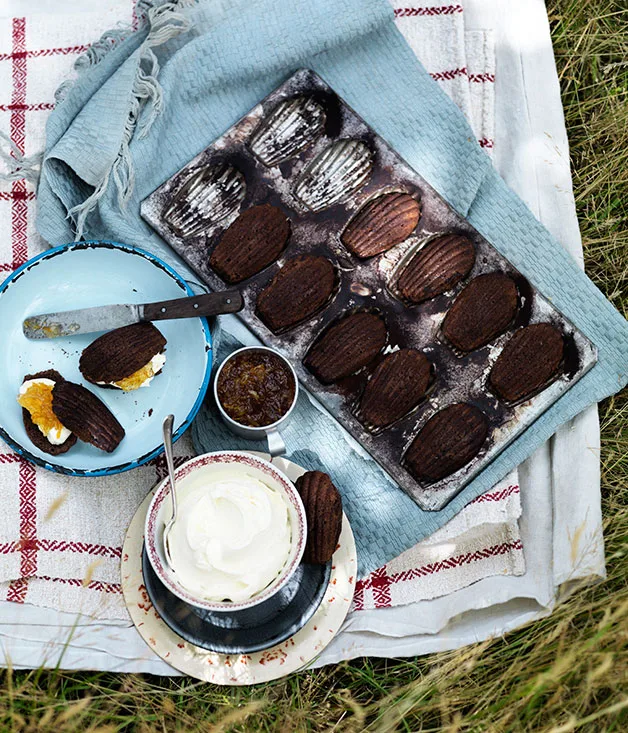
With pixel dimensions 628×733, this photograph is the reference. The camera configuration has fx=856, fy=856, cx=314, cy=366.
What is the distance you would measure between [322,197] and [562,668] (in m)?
1.27

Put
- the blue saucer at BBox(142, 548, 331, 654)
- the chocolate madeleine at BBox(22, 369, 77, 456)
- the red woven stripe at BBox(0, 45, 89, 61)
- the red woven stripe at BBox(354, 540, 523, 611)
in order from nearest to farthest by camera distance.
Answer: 1. the blue saucer at BBox(142, 548, 331, 654)
2. the chocolate madeleine at BBox(22, 369, 77, 456)
3. the red woven stripe at BBox(354, 540, 523, 611)
4. the red woven stripe at BBox(0, 45, 89, 61)

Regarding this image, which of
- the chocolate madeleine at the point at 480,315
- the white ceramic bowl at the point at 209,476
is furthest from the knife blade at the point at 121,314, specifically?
the chocolate madeleine at the point at 480,315

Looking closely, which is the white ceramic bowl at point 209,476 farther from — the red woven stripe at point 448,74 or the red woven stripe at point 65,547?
the red woven stripe at point 448,74

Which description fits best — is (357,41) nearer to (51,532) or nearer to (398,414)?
(398,414)

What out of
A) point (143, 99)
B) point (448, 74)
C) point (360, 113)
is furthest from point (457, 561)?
point (143, 99)

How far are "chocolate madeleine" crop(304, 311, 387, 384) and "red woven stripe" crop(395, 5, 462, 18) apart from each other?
887mm

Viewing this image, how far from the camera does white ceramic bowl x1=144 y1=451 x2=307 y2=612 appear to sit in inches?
73.5

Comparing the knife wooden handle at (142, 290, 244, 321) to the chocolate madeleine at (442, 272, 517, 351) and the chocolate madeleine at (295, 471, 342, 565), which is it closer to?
the chocolate madeleine at (295, 471, 342, 565)

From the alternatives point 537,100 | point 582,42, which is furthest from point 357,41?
point 582,42

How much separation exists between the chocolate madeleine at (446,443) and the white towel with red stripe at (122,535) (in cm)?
13

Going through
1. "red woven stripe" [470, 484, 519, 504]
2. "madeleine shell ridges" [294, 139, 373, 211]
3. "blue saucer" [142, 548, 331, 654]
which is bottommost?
"red woven stripe" [470, 484, 519, 504]

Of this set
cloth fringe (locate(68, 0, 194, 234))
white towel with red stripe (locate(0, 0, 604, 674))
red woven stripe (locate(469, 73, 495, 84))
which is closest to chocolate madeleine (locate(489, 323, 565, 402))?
white towel with red stripe (locate(0, 0, 604, 674))

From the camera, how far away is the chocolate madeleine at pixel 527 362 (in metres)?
2.17

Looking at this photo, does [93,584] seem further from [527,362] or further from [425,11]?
[425,11]
